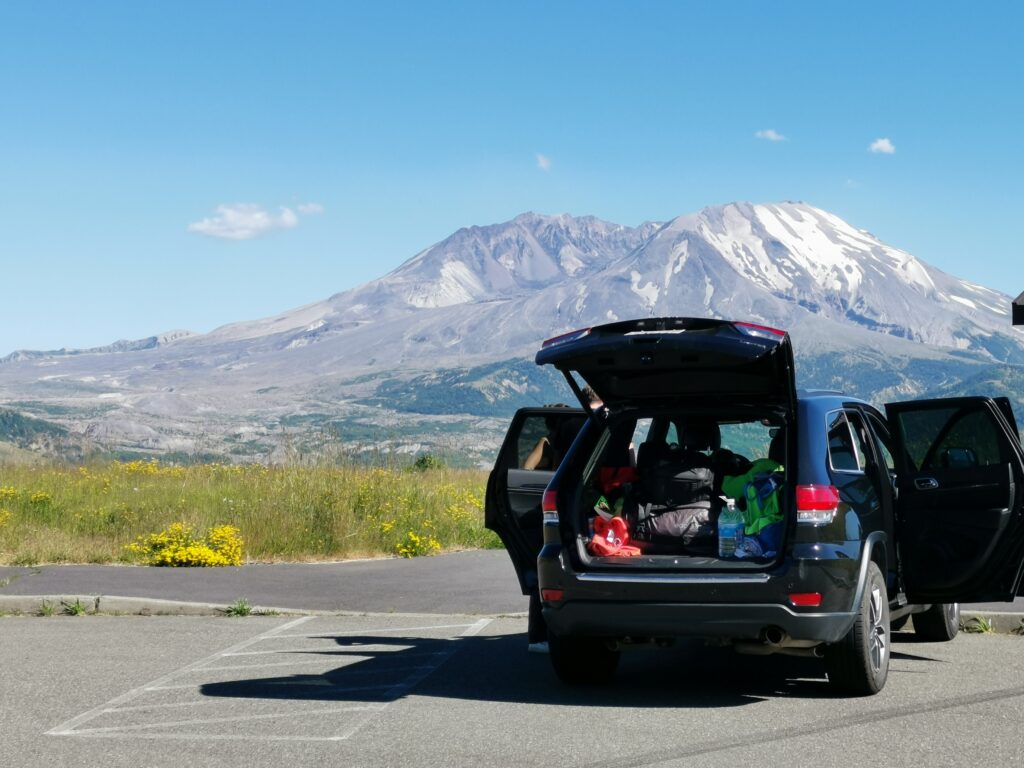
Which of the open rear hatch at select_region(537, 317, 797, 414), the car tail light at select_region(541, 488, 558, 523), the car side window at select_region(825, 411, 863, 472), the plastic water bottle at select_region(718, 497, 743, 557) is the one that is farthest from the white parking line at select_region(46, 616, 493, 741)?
the car side window at select_region(825, 411, 863, 472)

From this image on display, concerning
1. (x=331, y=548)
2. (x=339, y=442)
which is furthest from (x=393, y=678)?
(x=339, y=442)

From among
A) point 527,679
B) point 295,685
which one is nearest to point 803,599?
point 527,679

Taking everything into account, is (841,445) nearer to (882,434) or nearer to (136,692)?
(882,434)

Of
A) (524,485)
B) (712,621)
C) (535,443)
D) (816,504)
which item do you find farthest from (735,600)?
(535,443)

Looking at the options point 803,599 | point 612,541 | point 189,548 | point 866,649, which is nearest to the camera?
point 803,599

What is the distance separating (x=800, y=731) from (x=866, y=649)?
0.95 m

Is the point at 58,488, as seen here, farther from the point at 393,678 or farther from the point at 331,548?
the point at 393,678

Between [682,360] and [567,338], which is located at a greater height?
[567,338]

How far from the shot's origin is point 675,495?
8375 millimetres

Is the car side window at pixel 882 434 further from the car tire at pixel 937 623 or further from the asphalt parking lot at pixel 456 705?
the car tire at pixel 937 623

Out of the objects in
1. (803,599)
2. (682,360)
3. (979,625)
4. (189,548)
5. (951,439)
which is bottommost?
(979,625)

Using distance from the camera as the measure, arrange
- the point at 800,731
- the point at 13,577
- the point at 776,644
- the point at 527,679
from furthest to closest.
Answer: the point at 13,577, the point at 527,679, the point at 776,644, the point at 800,731

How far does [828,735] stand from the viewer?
696cm

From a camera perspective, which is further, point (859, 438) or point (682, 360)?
point (859, 438)
